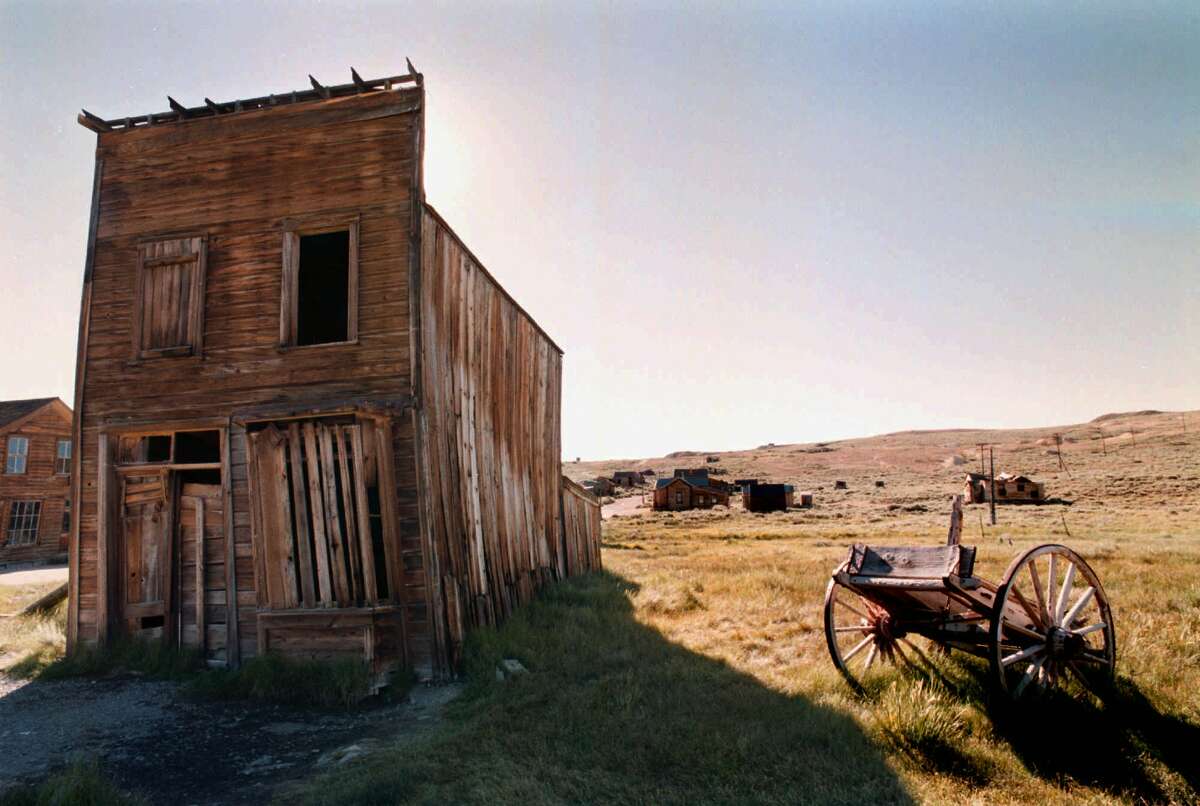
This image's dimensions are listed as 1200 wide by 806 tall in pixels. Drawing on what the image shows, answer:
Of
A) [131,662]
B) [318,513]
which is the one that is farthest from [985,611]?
[131,662]

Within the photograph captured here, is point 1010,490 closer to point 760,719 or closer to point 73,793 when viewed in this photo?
point 760,719

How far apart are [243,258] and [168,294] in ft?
3.93

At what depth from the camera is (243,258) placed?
30.6 feet

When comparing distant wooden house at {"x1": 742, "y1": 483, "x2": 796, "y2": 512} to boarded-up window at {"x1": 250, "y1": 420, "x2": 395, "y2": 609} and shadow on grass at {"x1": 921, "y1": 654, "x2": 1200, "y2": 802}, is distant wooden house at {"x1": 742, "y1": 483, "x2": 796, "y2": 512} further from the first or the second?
shadow on grass at {"x1": 921, "y1": 654, "x2": 1200, "y2": 802}

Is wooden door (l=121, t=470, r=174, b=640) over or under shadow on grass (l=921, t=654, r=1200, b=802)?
over

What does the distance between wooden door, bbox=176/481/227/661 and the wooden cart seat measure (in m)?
7.27

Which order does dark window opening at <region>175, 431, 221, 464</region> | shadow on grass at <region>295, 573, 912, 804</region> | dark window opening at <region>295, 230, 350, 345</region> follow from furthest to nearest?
dark window opening at <region>295, 230, 350, 345</region> → dark window opening at <region>175, 431, 221, 464</region> → shadow on grass at <region>295, 573, 912, 804</region>

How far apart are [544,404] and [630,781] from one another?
10.4 m

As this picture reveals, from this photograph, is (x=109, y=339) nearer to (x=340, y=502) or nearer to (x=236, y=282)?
(x=236, y=282)

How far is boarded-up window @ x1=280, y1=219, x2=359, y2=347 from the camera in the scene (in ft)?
29.3

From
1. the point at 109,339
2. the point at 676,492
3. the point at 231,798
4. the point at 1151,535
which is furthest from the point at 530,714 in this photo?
the point at 676,492

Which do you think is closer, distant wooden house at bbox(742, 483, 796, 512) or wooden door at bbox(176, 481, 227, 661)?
wooden door at bbox(176, 481, 227, 661)

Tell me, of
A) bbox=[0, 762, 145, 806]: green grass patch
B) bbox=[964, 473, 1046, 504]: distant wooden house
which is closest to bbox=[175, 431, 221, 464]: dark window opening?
bbox=[0, 762, 145, 806]: green grass patch

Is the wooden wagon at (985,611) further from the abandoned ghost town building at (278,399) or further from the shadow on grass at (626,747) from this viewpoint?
the abandoned ghost town building at (278,399)
